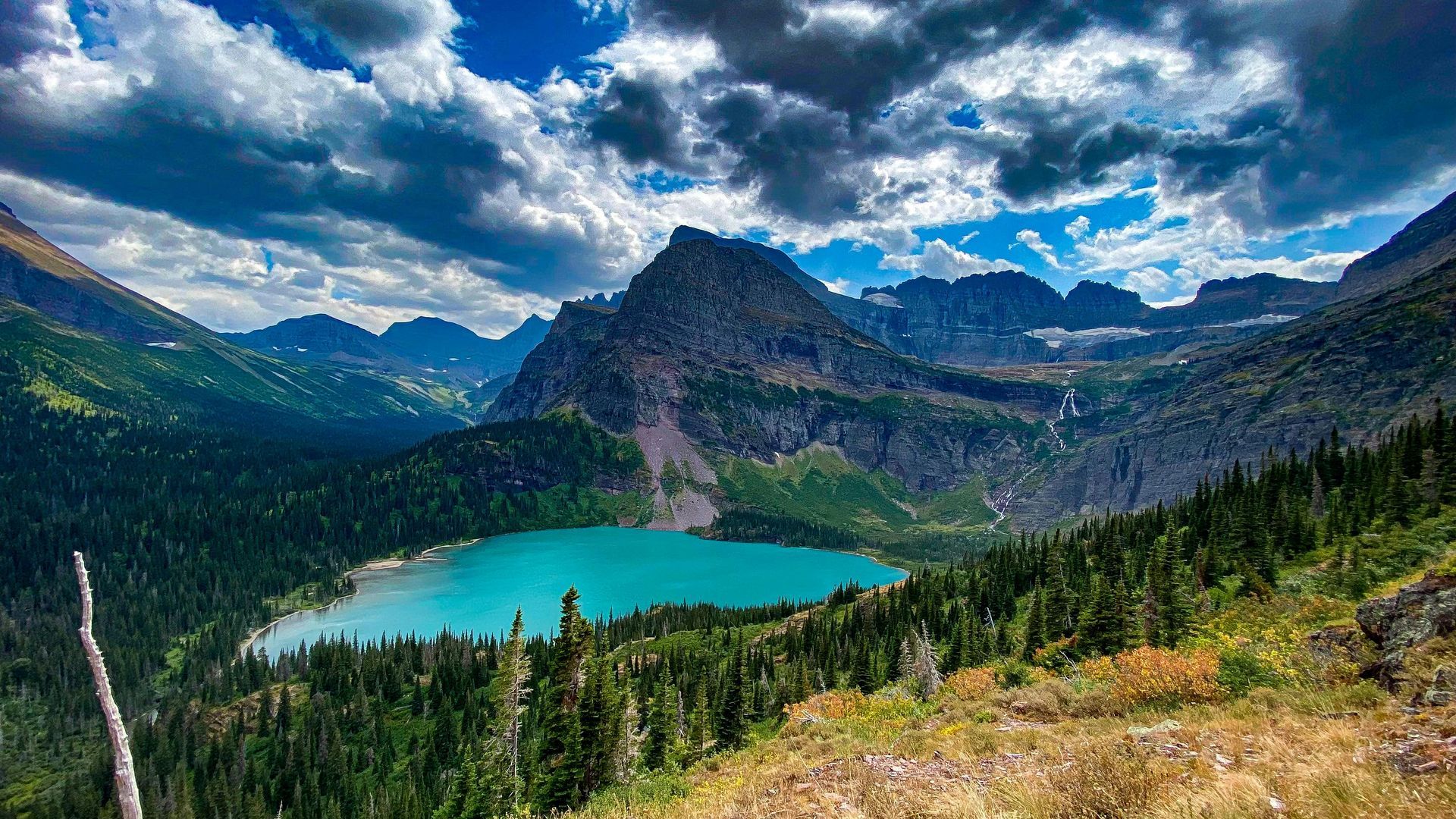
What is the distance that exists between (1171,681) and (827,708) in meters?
19.6

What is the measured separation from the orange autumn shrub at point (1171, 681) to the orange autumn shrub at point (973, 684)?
791cm

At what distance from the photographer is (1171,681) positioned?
17438mm

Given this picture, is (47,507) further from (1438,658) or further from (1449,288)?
(1449,288)

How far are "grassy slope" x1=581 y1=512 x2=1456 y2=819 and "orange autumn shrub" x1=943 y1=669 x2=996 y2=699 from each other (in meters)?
2.36

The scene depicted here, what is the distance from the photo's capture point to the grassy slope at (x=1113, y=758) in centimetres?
729

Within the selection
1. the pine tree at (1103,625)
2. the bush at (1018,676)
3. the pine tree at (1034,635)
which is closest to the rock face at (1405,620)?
the bush at (1018,676)

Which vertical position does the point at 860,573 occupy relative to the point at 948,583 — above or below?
below

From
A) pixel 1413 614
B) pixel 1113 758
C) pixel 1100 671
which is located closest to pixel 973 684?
pixel 1100 671

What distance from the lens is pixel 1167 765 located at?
31.0 feet

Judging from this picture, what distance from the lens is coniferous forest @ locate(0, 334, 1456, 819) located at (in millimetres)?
38156

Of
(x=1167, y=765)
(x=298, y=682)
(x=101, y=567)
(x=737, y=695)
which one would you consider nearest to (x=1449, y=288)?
(x=737, y=695)

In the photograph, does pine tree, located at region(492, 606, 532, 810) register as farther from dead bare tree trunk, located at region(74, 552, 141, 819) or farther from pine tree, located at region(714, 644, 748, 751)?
dead bare tree trunk, located at region(74, 552, 141, 819)

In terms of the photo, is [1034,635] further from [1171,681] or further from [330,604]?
[330,604]

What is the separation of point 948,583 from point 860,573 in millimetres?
109267
